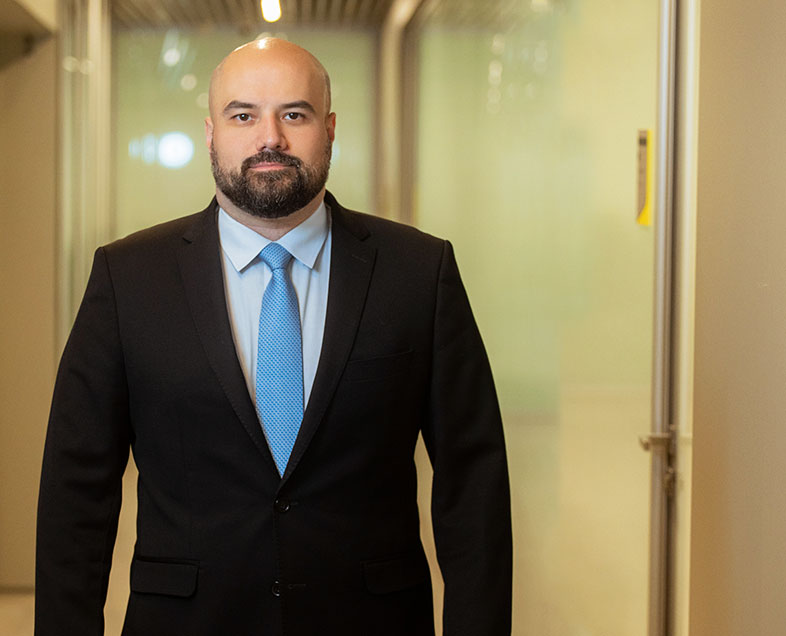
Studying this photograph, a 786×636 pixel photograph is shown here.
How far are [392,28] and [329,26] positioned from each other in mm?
175

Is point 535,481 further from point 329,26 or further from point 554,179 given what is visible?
point 329,26

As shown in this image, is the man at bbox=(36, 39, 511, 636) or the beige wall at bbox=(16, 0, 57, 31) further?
the beige wall at bbox=(16, 0, 57, 31)

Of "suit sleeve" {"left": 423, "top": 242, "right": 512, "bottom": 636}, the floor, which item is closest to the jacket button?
"suit sleeve" {"left": 423, "top": 242, "right": 512, "bottom": 636}

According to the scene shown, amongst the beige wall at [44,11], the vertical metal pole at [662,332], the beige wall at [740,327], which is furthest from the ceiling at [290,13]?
the beige wall at [740,327]

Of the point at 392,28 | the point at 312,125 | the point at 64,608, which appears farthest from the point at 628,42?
the point at 64,608

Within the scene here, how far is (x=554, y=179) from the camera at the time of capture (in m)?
3.04

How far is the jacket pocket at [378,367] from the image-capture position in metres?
1.72

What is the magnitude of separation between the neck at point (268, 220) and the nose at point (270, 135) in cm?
12

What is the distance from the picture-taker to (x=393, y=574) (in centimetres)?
175

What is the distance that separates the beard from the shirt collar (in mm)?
47

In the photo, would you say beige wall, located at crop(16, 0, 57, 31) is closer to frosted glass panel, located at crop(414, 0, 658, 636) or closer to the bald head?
frosted glass panel, located at crop(414, 0, 658, 636)

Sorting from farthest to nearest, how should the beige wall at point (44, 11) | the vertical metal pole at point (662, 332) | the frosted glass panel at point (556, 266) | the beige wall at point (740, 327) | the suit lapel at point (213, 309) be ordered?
the beige wall at point (44, 11), the frosted glass panel at point (556, 266), the vertical metal pole at point (662, 332), the beige wall at point (740, 327), the suit lapel at point (213, 309)

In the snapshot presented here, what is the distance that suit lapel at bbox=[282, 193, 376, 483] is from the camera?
5.52 feet

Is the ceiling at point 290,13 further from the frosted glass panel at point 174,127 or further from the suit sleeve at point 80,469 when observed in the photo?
the suit sleeve at point 80,469
